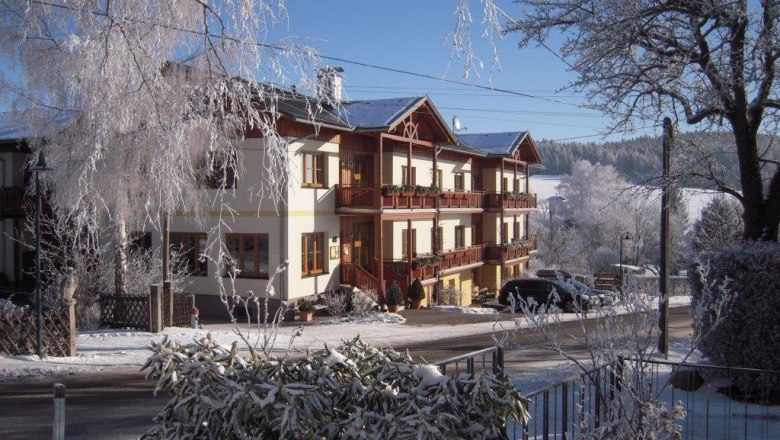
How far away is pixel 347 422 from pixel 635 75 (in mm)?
8575

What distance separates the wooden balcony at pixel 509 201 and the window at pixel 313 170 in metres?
15.4

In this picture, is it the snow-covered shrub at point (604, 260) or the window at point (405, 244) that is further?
the snow-covered shrub at point (604, 260)

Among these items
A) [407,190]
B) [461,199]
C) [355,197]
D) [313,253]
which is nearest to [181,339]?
[313,253]

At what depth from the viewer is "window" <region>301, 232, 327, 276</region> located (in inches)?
993

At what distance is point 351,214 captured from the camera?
26781 millimetres

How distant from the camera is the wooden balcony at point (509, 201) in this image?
3922cm

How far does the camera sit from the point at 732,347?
33.6 feet

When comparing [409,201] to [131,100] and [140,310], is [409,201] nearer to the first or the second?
[140,310]

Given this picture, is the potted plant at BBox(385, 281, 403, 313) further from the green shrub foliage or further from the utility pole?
the utility pole

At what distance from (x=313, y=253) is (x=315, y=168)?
3286 millimetres

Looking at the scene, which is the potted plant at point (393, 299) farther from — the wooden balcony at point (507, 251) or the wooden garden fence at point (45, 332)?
the wooden garden fence at point (45, 332)

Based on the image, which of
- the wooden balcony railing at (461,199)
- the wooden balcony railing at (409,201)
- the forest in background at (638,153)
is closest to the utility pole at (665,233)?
the forest in background at (638,153)

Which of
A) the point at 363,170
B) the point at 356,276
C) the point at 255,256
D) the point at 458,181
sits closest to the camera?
the point at 255,256

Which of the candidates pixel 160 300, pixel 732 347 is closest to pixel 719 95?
pixel 732 347
